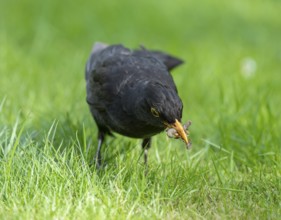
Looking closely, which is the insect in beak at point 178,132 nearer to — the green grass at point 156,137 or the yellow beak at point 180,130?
the yellow beak at point 180,130

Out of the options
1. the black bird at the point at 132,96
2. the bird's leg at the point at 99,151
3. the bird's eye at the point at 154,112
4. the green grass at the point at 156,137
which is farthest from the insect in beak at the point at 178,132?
the bird's leg at the point at 99,151

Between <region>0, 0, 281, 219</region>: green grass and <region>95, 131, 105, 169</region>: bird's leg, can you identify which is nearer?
<region>0, 0, 281, 219</region>: green grass

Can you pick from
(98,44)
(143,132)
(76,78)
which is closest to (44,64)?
(76,78)

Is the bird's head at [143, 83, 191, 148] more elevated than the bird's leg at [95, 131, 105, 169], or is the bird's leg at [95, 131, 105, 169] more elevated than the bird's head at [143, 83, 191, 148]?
the bird's head at [143, 83, 191, 148]

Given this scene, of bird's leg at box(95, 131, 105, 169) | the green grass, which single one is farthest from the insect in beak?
bird's leg at box(95, 131, 105, 169)

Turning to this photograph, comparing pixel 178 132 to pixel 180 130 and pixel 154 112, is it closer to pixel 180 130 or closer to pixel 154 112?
pixel 180 130

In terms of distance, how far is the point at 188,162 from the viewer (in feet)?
13.6

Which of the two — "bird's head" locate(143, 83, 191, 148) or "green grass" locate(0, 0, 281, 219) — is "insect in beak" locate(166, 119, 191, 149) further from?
"green grass" locate(0, 0, 281, 219)

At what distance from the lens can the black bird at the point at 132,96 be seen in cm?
362

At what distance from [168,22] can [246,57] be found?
1672mm

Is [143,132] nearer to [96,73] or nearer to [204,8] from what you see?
[96,73]

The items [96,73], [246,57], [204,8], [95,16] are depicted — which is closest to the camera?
[96,73]

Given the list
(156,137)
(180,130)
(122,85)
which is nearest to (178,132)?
(180,130)

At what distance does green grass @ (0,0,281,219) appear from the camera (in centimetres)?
339
